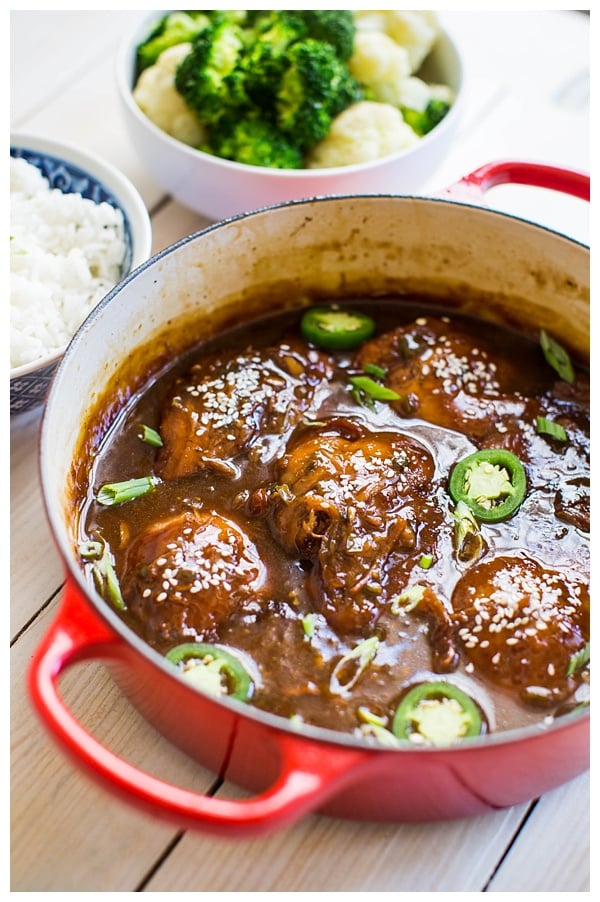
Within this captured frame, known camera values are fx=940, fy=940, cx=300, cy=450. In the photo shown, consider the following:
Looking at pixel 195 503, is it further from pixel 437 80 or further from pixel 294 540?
pixel 437 80

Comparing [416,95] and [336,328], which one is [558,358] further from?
[416,95]

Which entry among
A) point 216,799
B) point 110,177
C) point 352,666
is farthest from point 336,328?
point 216,799

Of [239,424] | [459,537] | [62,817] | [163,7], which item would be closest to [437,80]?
[163,7]

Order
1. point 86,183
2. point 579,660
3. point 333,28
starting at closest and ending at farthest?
1. point 579,660
2. point 86,183
3. point 333,28

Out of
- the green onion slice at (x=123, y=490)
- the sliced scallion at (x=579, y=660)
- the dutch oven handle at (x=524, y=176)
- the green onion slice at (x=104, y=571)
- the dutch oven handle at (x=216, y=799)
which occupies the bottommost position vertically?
the green onion slice at (x=104, y=571)

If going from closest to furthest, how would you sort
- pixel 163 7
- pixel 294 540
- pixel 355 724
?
1. pixel 355 724
2. pixel 294 540
3. pixel 163 7

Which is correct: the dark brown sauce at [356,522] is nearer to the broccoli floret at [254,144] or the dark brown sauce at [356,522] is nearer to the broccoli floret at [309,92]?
the broccoli floret at [254,144]

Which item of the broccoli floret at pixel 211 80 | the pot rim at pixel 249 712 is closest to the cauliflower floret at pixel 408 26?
the broccoli floret at pixel 211 80
